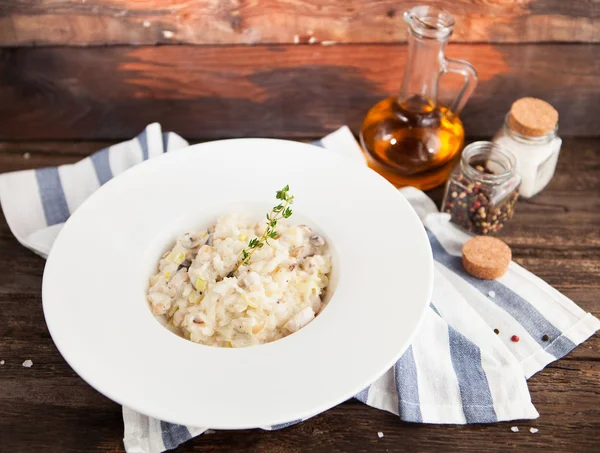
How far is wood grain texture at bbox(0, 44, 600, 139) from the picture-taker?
6.63 ft

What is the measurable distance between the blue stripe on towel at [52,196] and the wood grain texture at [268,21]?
16.9 inches

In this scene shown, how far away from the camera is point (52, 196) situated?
189 centimetres

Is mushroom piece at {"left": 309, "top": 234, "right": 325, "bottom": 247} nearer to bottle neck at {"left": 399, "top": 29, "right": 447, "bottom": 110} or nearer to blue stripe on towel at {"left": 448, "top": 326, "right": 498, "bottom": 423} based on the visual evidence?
blue stripe on towel at {"left": 448, "top": 326, "right": 498, "bottom": 423}

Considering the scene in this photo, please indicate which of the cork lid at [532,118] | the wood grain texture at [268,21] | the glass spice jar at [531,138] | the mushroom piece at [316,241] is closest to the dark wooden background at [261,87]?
the wood grain texture at [268,21]

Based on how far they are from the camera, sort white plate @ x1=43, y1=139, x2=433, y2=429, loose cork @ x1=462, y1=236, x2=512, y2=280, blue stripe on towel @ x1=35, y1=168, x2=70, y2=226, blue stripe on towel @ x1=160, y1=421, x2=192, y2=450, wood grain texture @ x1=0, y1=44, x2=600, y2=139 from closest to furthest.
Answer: white plate @ x1=43, y1=139, x2=433, y2=429 < blue stripe on towel @ x1=160, y1=421, x2=192, y2=450 < loose cork @ x1=462, y1=236, x2=512, y2=280 < blue stripe on towel @ x1=35, y1=168, x2=70, y2=226 < wood grain texture @ x1=0, y1=44, x2=600, y2=139

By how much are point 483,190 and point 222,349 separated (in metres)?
0.90

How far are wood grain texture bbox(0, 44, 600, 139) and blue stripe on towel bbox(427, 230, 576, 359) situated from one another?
64 cm

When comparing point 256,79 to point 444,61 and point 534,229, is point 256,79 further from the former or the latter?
point 534,229

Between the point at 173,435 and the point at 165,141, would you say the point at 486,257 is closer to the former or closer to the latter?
the point at 173,435

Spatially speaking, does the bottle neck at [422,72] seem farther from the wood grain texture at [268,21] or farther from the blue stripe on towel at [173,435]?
the blue stripe on towel at [173,435]

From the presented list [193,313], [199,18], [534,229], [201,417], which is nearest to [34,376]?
[193,313]

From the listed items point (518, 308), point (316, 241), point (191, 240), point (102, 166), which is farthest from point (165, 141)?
point (518, 308)

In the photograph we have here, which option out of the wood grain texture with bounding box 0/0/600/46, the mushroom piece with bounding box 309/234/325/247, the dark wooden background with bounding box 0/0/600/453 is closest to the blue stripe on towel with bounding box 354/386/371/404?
the dark wooden background with bounding box 0/0/600/453

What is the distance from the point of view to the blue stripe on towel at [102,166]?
1.93 metres
